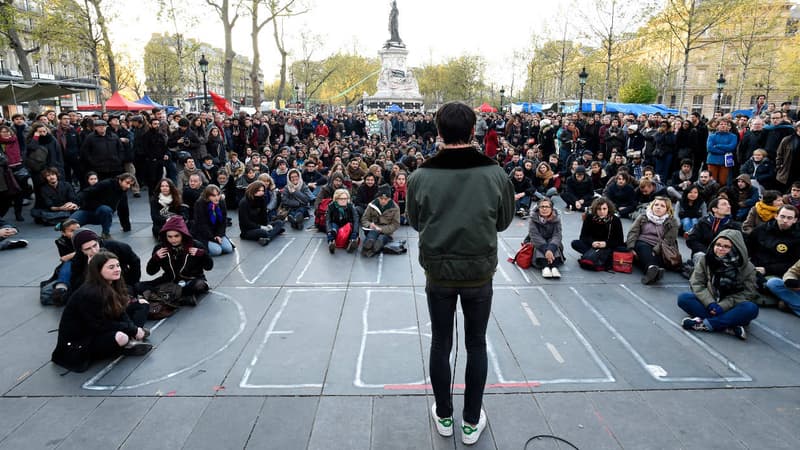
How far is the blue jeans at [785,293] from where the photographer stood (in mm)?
5941

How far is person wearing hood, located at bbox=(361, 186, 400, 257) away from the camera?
8570 millimetres

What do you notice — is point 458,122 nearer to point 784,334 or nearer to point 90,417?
point 90,417

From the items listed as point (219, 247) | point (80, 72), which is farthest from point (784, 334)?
point (80, 72)

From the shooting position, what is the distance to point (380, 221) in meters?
9.08

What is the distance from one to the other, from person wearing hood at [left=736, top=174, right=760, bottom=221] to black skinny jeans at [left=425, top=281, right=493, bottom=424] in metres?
8.75

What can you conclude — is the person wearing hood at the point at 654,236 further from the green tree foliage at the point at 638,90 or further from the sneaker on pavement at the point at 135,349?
the green tree foliage at the point at 638,90

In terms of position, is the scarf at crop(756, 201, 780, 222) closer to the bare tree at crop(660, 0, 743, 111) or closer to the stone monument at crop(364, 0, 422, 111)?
the bare tree at crop(660, 0, 743, 111)

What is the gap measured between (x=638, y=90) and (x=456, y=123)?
59.1m

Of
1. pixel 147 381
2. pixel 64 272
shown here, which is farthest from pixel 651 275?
pixel 64 272

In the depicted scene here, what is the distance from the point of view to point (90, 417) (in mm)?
3822

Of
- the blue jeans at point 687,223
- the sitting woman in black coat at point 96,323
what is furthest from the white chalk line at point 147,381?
the blue jeans at point 687,223

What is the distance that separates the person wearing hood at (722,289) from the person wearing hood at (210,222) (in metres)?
6.83

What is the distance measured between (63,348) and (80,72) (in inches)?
2902

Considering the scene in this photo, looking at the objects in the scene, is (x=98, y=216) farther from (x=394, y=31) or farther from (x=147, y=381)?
(x=394, y=31)
